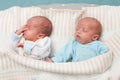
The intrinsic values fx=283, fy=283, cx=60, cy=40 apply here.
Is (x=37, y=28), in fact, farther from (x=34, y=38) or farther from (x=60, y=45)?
(x=60, y=45)

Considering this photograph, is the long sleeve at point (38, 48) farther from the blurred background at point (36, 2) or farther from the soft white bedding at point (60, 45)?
the blurred background at point (36, 2)

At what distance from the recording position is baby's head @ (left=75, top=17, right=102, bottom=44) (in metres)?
1.46

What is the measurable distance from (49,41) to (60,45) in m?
0.07

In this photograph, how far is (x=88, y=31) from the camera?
1.47 metres

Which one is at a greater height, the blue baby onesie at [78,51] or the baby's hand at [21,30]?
the baby's hand at [21,30]

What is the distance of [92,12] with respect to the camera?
1.62 metres

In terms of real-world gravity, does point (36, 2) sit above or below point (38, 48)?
above

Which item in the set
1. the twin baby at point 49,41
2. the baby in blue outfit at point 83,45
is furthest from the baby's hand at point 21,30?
the baby in blue outfit at point 83,45

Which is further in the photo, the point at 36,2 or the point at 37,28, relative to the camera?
the point at 36,2

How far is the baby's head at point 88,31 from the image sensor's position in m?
1.46

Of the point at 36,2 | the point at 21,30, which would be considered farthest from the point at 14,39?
the point at 36,2

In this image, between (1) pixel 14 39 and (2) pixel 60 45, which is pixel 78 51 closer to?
(2) pixel 60 45

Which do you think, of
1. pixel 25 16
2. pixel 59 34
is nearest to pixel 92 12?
pixel 59 34

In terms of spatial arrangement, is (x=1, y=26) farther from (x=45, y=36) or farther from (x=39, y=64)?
(x=39, y=64)
